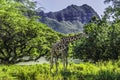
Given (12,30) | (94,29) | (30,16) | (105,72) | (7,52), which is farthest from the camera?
(94,29)

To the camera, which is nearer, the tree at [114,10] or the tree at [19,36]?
the tree at [114,10]

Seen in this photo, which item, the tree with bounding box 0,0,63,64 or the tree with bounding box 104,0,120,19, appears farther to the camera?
the tree with bounding box 0,0,63,64

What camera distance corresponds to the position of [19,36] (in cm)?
3966

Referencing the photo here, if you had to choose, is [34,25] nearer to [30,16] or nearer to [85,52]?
[30,16]

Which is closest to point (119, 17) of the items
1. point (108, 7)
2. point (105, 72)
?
point (108, 7)

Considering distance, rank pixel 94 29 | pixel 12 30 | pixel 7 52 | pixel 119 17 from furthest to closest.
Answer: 1. pixel 94 29
2. pixel 7 52
3. pixel 12 30
4. pixel 119 17

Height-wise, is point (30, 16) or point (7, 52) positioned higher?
point (30, 16)

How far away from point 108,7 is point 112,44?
28.4 meters

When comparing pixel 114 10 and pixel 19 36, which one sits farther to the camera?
pixel 19 36

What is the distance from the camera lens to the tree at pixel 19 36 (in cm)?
3806

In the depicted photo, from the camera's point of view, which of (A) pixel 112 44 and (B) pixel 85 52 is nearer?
(A) pixel 112 44

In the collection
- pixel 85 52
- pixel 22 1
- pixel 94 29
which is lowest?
pixel 85 52

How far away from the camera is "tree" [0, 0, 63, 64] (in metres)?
38.1

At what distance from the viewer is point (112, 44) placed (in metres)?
46.9
